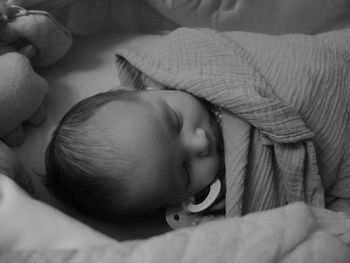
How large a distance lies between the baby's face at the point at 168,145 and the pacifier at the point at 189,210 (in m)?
Answer: 0.02

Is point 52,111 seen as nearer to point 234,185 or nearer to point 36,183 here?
point 36,183

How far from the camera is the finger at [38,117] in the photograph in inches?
37.1

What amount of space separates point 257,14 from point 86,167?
552 mm

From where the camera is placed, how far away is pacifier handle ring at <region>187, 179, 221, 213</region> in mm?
900

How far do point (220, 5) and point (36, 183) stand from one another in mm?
548

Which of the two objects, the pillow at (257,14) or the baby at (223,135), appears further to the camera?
the pillow at (257,14)

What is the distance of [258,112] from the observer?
0.84m

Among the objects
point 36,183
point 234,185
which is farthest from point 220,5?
point 36,183

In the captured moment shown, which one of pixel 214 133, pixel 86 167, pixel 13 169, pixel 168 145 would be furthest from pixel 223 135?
pixel 13 169

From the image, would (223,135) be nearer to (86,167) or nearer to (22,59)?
(86,167)

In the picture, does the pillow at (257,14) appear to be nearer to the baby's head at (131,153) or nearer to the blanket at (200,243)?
the baby's head at (131,153)

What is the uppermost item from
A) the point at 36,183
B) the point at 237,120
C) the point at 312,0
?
the point at 312,0

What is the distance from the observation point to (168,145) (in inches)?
32.8

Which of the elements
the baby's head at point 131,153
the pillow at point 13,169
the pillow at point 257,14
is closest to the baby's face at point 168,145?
the baby's head at point 131,153
